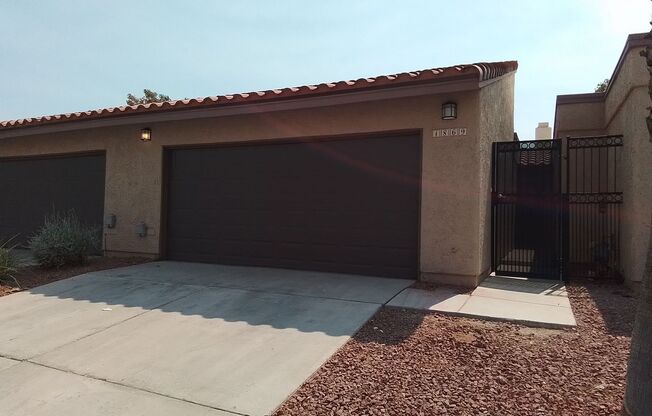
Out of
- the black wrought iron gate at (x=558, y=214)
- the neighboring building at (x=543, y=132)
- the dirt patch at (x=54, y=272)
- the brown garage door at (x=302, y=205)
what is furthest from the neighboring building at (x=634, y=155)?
the dirt patch at (x=54, y=272)

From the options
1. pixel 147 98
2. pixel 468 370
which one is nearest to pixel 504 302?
pixel 468 370

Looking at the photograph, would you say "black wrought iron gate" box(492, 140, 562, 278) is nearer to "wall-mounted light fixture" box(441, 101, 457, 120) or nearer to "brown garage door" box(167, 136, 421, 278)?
"wall-mounted light fixture" box(441, 101, 457, 120)

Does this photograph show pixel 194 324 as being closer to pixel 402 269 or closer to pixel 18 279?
pixel 402 269

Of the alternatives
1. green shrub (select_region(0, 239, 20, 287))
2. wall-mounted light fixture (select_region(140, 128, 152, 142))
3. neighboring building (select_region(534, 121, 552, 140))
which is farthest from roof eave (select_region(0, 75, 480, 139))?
neighboring building (select_region(534, 121, 552, 140))

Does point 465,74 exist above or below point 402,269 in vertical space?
above

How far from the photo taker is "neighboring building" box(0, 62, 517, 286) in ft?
22.9

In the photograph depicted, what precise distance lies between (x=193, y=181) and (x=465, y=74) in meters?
5.73

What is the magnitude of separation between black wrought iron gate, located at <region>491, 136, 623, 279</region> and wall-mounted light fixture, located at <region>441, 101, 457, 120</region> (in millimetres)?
1648

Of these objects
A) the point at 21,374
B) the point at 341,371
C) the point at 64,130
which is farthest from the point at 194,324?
the point at 64,130

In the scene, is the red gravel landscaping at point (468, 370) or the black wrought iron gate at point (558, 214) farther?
the black wrought iron gate at point (558, 214)

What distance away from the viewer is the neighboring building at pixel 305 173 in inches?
275

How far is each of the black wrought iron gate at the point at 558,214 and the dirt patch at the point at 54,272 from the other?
7099 mm

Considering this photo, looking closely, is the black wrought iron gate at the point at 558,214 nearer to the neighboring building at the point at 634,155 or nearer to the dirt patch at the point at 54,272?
the neighboring building at the point at 634,155

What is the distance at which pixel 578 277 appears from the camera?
8148mm
